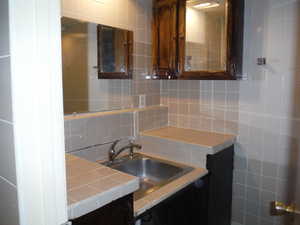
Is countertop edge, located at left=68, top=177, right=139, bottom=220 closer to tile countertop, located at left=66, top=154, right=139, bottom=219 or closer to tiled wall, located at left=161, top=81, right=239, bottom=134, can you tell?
tile countertop, located at left=66, top=154, right=139, bottom=219

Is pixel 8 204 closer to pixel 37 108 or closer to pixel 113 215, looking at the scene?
pixel 37 108

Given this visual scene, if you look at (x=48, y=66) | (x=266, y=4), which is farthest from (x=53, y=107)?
(x=266, y=4)

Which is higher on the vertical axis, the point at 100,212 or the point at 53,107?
the point at 53,107

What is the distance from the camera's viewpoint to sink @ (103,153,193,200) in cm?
177

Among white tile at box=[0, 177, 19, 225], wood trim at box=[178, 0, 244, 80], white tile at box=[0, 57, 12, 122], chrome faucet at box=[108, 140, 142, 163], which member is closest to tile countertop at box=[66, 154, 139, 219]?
white tile at box=[0, 177, 19, 225]

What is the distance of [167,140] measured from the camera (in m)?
1.89

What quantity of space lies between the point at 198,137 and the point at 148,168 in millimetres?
469

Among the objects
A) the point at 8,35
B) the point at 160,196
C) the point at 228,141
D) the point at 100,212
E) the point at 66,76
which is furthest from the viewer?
the point at 228,141

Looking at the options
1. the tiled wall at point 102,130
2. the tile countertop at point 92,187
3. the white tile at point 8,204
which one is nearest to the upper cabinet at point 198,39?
the tiled wall at point 102,130

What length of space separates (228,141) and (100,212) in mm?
1252

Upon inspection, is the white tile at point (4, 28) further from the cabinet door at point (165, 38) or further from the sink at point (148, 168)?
the cabinet door at point (165, 38)

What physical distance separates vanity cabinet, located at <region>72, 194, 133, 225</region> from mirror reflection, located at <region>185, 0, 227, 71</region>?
121cm

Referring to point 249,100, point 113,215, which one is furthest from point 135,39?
point 113,215

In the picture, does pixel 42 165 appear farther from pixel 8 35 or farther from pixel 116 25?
pixel 116 25
